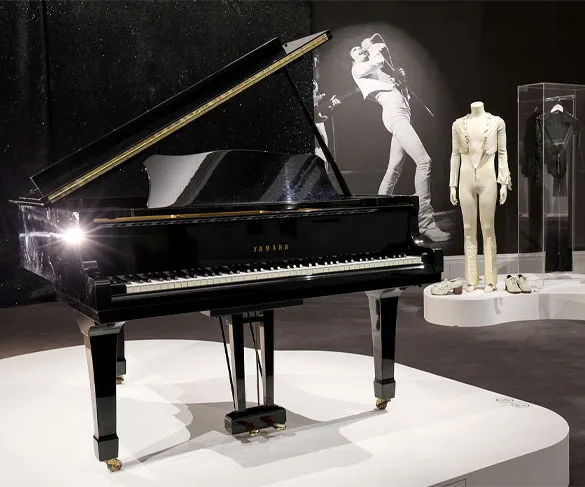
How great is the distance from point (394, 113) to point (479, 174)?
2.12 m

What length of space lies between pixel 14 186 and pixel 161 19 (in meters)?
2.65

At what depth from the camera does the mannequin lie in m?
6.66

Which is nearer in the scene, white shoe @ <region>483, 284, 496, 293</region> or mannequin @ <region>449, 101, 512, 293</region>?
mannequin @ <region>449, 101, 512, 293</region>

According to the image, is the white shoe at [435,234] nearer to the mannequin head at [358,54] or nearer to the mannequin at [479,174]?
the mannequin at [479,174]

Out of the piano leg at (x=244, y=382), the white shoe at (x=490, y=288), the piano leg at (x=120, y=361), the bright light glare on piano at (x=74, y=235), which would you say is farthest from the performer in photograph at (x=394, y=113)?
the bright light glare on piano at (x=74, y=235)

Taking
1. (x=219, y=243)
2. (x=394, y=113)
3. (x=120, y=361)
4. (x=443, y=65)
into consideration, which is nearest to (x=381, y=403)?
(x=219, y=243)

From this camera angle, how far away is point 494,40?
875 cm

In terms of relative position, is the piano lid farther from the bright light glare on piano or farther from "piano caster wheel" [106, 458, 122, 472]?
"piano caster wheel" [106, 458, 122, 472]

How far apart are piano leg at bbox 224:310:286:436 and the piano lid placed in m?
0.55

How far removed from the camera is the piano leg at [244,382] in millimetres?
3242

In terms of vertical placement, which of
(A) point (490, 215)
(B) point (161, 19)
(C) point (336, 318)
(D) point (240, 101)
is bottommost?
(C) point (336, 318)

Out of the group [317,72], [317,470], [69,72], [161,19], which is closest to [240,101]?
[161,19]

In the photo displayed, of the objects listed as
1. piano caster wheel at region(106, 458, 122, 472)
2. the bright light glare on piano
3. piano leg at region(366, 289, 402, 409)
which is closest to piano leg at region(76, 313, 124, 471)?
piano caster wheel at region(106, 458, 122, 472)

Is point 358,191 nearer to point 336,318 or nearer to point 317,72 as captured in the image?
point 317,72
